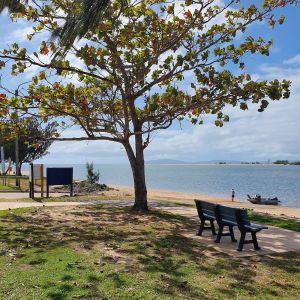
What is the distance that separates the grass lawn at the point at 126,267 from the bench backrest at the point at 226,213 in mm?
756

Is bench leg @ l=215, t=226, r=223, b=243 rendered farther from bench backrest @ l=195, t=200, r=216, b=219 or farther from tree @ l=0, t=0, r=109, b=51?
tree @ l=0, t=0, r=109, b=51

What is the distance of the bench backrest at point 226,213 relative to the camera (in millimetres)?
9133

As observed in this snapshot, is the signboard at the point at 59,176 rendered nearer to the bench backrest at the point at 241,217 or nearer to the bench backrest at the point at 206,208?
the bench backrest at the point at 206,208

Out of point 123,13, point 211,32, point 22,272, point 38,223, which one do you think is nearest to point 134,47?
point 123,13

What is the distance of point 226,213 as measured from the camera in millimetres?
9508

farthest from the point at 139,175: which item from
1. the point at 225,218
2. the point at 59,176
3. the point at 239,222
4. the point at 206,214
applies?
the point at 59,176

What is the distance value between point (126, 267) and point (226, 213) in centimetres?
295

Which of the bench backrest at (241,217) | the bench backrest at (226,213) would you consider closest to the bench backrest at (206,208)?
the bench backrest at (226,213)

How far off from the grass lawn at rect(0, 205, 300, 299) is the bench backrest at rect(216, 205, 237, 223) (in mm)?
756

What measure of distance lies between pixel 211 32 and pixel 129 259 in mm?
8602

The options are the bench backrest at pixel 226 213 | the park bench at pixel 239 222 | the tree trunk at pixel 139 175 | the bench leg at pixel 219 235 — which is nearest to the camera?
the park bench at pixel 239 222

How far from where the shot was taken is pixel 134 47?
1417 cm

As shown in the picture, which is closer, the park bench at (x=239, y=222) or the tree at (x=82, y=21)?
the tree at (x=82, y=21)

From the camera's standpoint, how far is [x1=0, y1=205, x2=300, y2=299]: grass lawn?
6.14 metres
